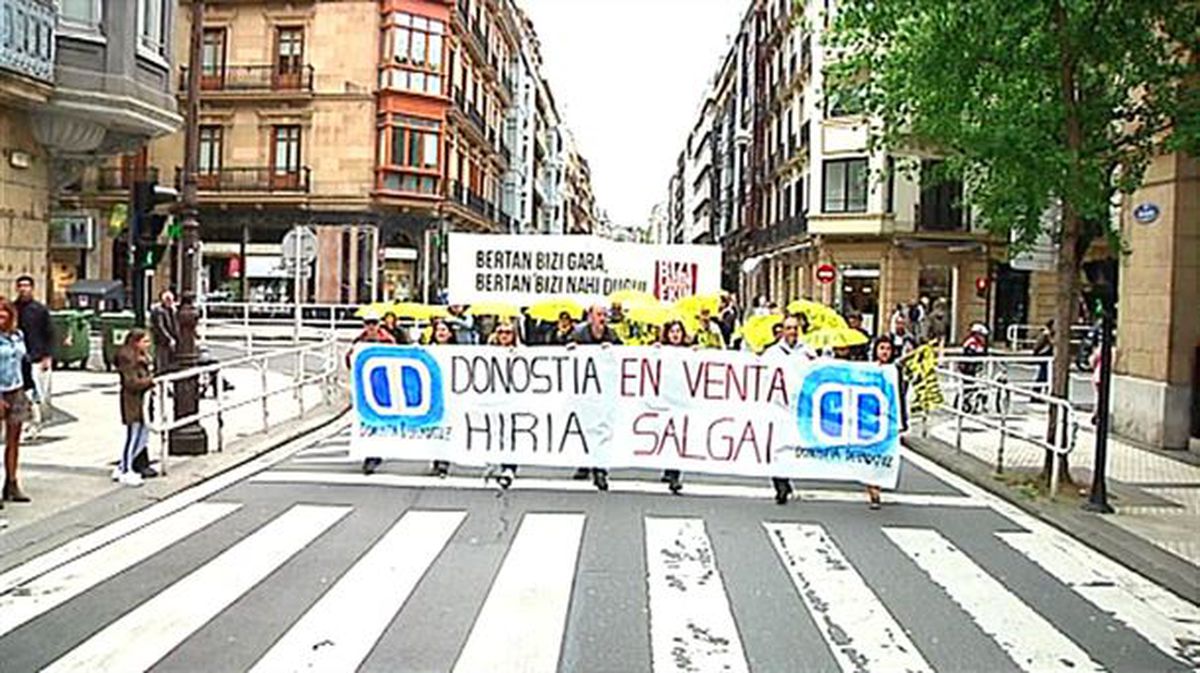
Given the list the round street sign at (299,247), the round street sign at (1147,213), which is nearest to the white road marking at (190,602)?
the round street sign at (1147,213)

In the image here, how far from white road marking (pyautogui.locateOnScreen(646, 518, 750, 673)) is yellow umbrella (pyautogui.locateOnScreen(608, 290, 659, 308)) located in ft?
24.3

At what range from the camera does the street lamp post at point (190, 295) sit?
1298cm

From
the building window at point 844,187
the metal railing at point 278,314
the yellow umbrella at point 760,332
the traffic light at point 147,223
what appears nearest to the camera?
the traffic light at point 147,223

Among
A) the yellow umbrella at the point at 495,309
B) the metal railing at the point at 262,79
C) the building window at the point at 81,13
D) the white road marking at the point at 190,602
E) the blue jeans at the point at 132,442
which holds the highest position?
the metal railing at the point at 262,79

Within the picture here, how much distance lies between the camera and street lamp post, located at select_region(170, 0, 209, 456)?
1298 cm

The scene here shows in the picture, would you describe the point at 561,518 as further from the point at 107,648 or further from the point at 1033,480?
the point at 1033,480

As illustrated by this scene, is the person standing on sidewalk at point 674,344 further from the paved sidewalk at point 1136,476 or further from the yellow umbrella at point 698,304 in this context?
the paved sidewalk at point 1136,476

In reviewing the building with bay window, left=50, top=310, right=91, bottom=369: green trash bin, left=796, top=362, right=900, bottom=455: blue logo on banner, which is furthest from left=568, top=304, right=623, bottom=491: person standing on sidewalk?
the building with bay window

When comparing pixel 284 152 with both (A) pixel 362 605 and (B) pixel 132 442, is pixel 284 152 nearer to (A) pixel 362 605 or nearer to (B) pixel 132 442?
(B) pixel 132 442

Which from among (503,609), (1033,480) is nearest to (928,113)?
(1033,480)

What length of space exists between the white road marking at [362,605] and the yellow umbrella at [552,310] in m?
6.04

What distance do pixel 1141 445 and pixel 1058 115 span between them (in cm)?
614

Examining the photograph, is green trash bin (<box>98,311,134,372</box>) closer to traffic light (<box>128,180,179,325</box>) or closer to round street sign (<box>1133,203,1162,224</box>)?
traffic light (<box>128,180,179,325</box>)

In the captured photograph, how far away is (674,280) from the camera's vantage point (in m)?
18.9
